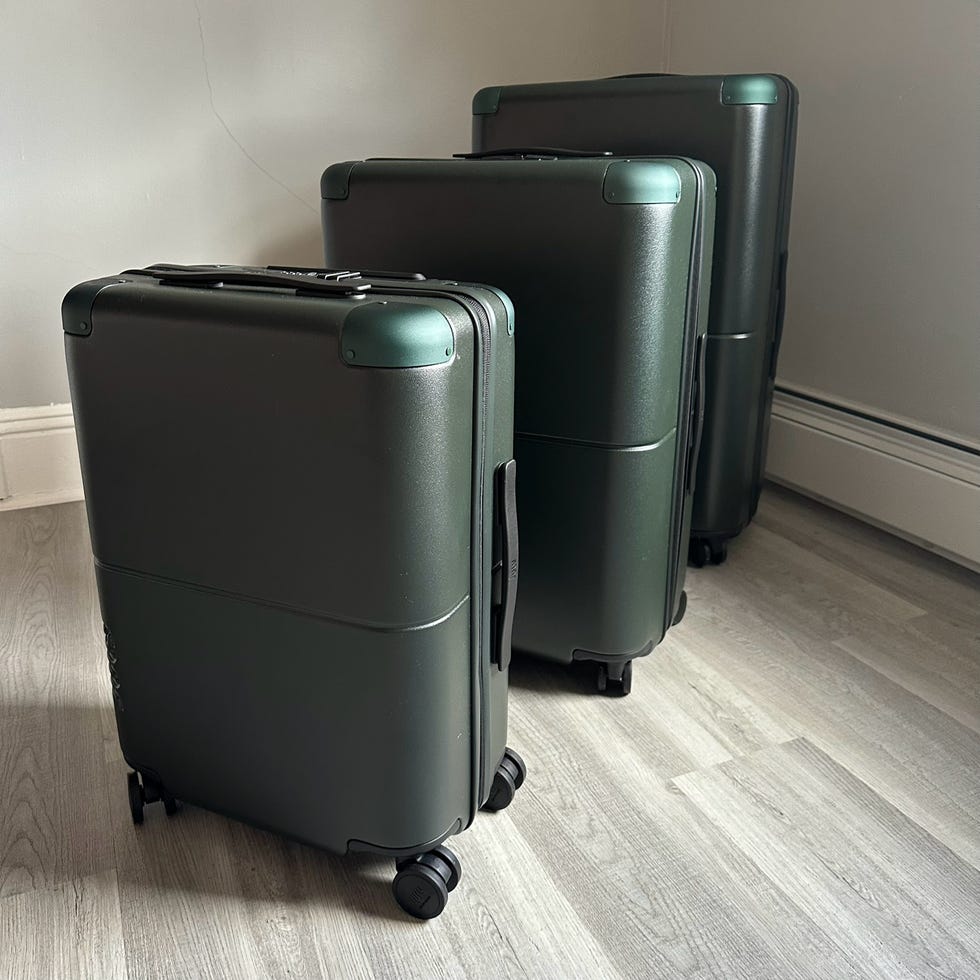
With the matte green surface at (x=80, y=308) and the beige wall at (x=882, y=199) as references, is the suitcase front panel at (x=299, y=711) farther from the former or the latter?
the beige wall at (x=882, y=199)

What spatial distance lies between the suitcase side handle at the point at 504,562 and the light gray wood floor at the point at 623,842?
0.22m

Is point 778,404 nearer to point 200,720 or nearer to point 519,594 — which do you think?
point 519,594

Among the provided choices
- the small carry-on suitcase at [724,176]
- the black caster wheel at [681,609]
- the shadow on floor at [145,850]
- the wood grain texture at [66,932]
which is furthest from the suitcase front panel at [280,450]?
the small carry-on suitcase at [724,176]

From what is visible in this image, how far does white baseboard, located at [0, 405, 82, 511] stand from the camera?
5.76 ft

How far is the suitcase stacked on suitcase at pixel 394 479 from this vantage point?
0.77 meters

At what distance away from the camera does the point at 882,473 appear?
65.6 inches

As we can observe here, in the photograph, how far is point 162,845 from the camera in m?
0.97

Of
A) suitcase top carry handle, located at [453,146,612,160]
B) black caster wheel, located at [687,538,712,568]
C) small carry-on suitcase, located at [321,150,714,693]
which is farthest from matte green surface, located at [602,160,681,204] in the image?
black caster wheel, located at [687,538,712,568]

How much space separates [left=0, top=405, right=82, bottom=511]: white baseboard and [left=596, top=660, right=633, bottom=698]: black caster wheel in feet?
3.47

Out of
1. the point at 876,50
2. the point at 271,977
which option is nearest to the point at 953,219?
the point at 876,50

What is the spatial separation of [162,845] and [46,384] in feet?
3.54

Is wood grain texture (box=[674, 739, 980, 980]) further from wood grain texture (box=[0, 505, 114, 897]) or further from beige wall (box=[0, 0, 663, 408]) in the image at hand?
beige wall (box=[0, 0, 663, 408])

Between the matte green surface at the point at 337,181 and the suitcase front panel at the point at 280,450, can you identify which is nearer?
the suitcase front panel at the point at 280,450

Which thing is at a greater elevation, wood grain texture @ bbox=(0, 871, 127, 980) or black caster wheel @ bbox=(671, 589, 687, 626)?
black caster wheel @ bbox=(671, 589, 687, 626)
